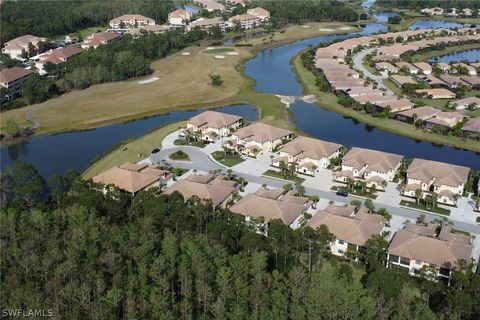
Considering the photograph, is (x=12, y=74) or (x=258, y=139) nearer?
(x=258, y=139)

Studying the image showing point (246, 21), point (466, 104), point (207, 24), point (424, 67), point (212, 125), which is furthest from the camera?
point (246, 21)

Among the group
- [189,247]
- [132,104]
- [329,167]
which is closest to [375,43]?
[132,104]

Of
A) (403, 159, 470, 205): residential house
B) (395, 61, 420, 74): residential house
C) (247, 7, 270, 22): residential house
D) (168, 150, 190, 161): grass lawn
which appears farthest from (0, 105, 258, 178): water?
(247, 7, 270, 22): residential house

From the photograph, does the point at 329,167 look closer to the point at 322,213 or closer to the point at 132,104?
the point at 322,213

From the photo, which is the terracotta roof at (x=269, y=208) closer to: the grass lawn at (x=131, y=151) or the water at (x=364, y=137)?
the grass lawn at (x=131, y=151)

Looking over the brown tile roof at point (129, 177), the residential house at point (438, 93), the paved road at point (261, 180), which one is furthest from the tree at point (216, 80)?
the brown tile roof at point (129, 177)

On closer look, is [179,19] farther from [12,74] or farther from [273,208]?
[273,208]

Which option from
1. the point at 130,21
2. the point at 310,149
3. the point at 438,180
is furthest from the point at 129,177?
the point at 130,21
